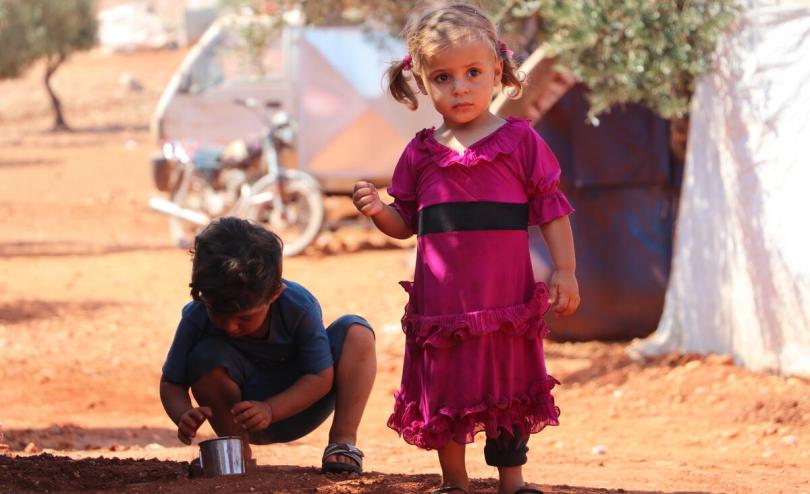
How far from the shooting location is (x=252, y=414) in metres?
3.86

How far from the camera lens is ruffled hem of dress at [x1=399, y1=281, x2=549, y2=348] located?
353cm

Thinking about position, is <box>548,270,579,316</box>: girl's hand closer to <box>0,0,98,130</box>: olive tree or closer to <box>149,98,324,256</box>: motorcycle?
<box>149,98,324,256</box>: motorcycle

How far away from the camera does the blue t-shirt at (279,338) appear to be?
4.03m

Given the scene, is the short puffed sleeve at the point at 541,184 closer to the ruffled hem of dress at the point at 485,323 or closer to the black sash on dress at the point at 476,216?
the black sash on dress at the point at 476,216

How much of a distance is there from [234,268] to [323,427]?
321 centimetres

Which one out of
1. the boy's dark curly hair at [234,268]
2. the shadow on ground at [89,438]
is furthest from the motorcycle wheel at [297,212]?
the boy's dark curly hair at [234,268]

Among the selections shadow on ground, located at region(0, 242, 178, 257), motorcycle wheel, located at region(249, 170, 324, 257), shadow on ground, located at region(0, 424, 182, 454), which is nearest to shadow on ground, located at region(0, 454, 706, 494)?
shadow on ground, located at region(0, 424, 182, 454)

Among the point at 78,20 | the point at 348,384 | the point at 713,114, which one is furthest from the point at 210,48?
the point at 78,20

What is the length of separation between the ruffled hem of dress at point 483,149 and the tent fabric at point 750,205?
3.32 meters

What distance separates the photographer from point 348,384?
4156mm

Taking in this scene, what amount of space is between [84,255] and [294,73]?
2858 millimetres

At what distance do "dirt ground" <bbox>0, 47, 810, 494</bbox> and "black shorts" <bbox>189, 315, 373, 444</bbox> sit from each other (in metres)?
0.14

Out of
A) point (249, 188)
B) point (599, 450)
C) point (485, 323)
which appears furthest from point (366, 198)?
point (249, 188)

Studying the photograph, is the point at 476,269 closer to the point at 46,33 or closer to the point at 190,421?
the point at 190,421
